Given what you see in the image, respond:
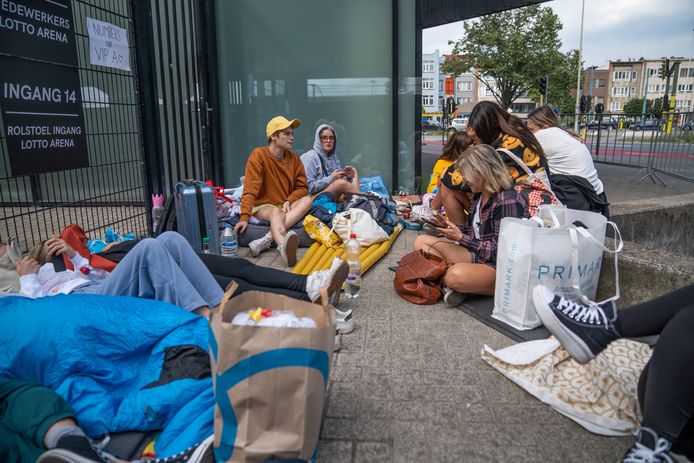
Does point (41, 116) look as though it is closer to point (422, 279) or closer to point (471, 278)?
point (422, 279)

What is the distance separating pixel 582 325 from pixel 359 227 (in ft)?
9.93

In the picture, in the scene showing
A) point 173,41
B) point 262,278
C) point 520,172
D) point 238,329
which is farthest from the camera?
point 173,41

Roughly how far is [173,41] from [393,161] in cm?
358

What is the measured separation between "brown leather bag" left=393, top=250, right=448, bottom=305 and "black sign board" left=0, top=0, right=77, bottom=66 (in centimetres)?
329

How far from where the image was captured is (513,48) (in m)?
28.7

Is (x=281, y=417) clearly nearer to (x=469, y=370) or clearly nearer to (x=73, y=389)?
(x=73, y=389)

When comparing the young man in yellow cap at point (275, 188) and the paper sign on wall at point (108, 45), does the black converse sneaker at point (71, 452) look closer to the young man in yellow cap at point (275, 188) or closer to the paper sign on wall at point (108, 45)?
the young man in yellow cap at point (275, 188)

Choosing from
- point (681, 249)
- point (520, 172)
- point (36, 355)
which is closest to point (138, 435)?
point (36, 355)

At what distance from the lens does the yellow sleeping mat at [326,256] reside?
4.50 meters

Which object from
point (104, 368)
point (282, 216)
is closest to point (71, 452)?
point (104, 368)

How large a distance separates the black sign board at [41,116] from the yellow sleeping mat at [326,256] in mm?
2175

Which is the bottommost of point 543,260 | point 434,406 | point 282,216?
point 434,406

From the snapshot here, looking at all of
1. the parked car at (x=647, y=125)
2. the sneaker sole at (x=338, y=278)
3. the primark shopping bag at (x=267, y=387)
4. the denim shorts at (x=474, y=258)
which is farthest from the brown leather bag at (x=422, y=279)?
the parked car at (x=647, y=125)

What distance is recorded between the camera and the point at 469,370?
271 centimetres
